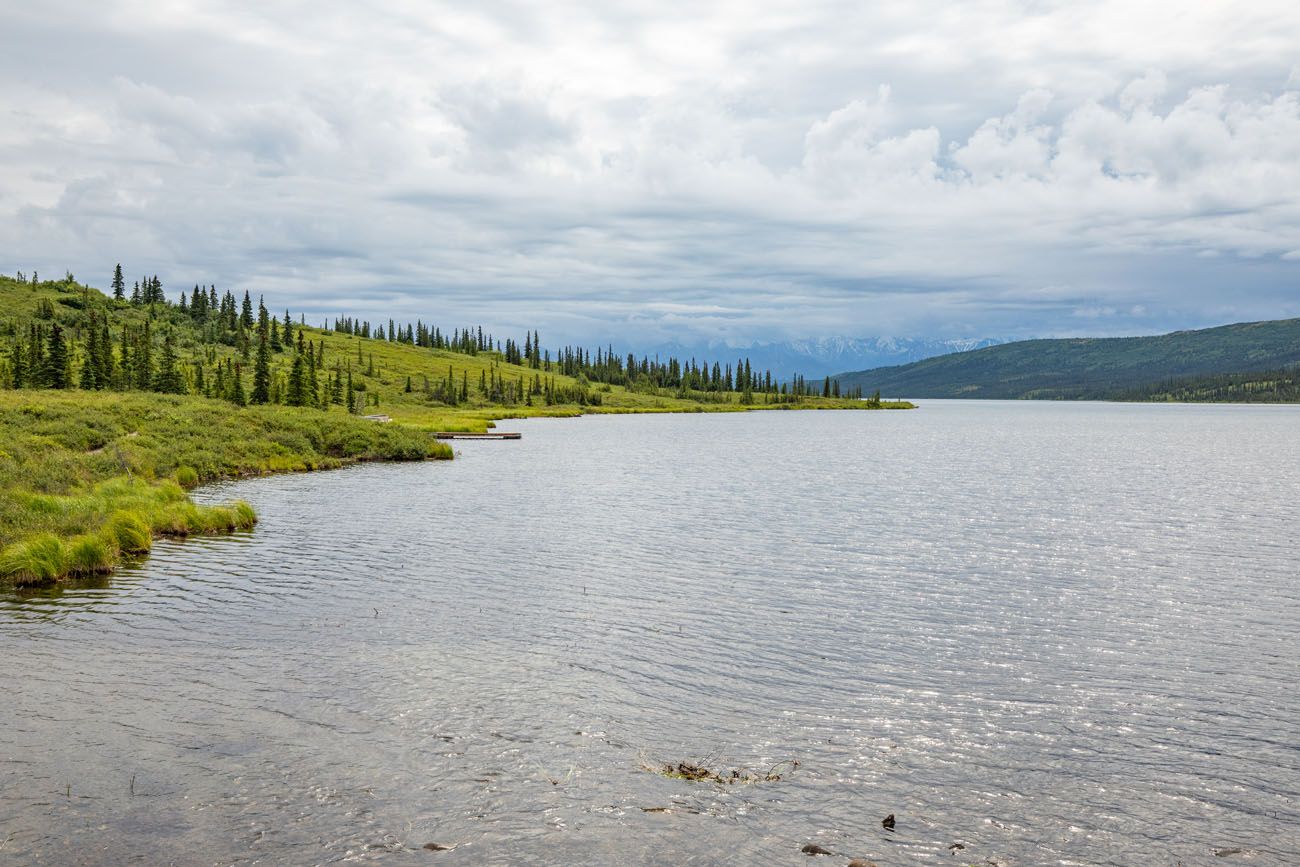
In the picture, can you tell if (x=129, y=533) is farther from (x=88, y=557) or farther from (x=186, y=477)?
(x=186, y=477)

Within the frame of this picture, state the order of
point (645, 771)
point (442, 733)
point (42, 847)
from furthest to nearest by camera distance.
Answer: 1. point (442, 733)
2. point (645, 771)
3. point (42, 847)

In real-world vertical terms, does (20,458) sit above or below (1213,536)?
above

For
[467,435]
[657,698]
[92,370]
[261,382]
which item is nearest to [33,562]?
[657,698]

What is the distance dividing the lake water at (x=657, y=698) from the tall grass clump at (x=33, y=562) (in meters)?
1.22

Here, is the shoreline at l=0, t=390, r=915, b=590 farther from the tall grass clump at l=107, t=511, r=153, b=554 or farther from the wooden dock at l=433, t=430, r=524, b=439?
the wooden dock at l=433, t=430, r=524, b=439

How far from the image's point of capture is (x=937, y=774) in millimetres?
16000

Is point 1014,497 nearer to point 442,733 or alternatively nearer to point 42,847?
point 442,733

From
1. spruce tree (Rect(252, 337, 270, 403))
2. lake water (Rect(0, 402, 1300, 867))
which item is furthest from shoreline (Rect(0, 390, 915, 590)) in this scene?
spruce tree (Rect(252, 337, 270, 403))

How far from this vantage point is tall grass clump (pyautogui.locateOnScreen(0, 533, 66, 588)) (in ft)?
94.5

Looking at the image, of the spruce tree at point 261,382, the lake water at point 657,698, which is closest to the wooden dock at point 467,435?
the spruce tree at point 261,382

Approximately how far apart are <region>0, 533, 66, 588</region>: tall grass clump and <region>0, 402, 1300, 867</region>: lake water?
1.22 metres

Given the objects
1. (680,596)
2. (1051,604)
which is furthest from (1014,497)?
(680,596)

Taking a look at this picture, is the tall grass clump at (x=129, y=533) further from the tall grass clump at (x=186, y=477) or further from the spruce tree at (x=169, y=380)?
the spruce tree at (x=169, y=380)

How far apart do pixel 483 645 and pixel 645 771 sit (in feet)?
29.6
